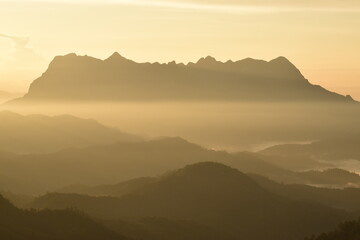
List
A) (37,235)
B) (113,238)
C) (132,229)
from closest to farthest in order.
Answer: (37,235) < (113,238) < (132,229)

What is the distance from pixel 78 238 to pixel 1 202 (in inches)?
970

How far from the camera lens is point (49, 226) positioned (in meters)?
165

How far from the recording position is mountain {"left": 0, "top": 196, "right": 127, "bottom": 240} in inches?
6043

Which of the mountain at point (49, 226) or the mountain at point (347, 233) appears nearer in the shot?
the mountain at point (49, 226)

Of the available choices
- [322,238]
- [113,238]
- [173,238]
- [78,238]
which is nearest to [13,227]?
[78,238]

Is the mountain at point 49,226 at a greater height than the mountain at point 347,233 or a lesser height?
lesser

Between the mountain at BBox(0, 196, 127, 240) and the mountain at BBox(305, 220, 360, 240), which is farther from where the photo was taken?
the mountain at BBox(305, 220, 360, 240)

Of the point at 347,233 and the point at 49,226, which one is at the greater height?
the point at 347,233

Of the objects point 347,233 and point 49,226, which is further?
point 49,226

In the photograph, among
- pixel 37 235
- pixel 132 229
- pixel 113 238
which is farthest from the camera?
pixel 132 229

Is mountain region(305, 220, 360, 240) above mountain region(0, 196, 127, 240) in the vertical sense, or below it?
above

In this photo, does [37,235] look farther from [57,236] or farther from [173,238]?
[173,238]

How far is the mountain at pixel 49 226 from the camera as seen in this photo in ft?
504

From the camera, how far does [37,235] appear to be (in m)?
154
